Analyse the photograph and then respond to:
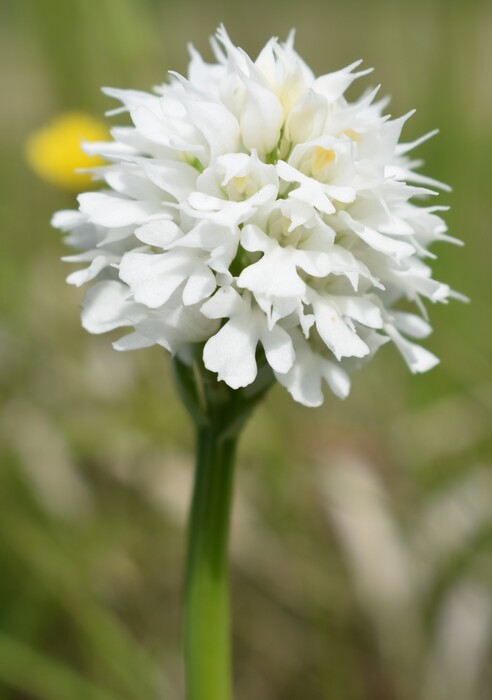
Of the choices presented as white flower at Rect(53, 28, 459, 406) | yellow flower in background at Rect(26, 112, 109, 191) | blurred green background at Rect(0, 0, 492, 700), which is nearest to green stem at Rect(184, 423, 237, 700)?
white flower at Rect(53, 28, 459, 406)

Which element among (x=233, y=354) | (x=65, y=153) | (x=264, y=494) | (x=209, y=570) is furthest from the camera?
(x=65, y=153)

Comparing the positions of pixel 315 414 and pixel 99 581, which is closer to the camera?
pixel 99 581

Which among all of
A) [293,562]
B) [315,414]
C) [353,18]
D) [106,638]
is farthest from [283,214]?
[353,18]

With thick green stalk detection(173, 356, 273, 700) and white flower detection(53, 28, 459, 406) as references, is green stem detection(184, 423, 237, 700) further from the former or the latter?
white flower detection(53, 28, 459, 406)

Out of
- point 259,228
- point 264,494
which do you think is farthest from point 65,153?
point 259,228

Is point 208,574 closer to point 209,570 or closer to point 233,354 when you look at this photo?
point 209,570

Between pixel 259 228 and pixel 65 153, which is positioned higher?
pixel 259 228

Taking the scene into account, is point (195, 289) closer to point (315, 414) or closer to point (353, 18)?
point (315, 414)
